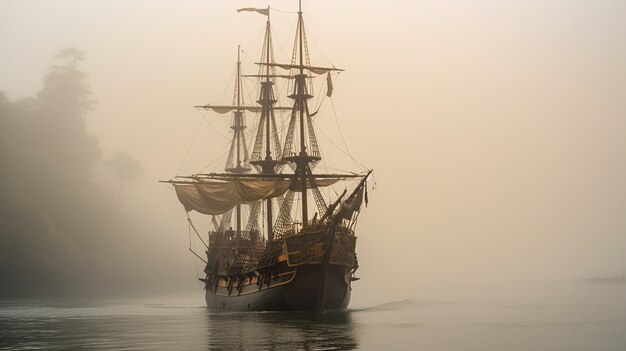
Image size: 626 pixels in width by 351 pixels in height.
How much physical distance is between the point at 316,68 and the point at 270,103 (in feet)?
46.6

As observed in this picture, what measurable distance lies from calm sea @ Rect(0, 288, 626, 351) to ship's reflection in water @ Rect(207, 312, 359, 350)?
2.0 inches

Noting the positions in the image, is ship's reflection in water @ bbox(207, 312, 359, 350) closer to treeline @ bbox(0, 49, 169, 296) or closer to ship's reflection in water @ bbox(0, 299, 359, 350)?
ship's reflection in water @ bbox(0, 299, 359, 350)

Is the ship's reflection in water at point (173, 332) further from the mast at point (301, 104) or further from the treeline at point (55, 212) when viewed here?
the treeline at point (55, 212)

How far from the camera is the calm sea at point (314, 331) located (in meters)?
41.8

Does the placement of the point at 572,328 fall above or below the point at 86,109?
below

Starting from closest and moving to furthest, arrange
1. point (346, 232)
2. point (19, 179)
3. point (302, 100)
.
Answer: point (346, 232) < point (302, 100) < point (19, 179)

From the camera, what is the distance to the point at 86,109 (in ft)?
557

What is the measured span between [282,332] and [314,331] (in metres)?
1.89

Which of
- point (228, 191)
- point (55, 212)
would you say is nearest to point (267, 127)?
point (228, 191)

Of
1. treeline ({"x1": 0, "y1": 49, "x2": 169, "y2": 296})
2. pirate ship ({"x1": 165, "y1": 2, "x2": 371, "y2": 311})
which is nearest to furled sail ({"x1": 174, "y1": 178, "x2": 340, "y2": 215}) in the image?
pirate ship ({"x1": 165, "y1": 2, "x2": 371, "y2": 311})

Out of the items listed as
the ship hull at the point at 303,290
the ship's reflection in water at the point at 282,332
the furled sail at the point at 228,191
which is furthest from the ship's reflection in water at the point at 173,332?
the furled sail at the point at 228,191

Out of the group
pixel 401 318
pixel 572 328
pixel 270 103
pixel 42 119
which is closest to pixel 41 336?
pixel 401 318

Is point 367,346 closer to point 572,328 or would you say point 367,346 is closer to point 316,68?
point 572,328

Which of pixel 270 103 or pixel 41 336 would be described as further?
pixel 270 103
